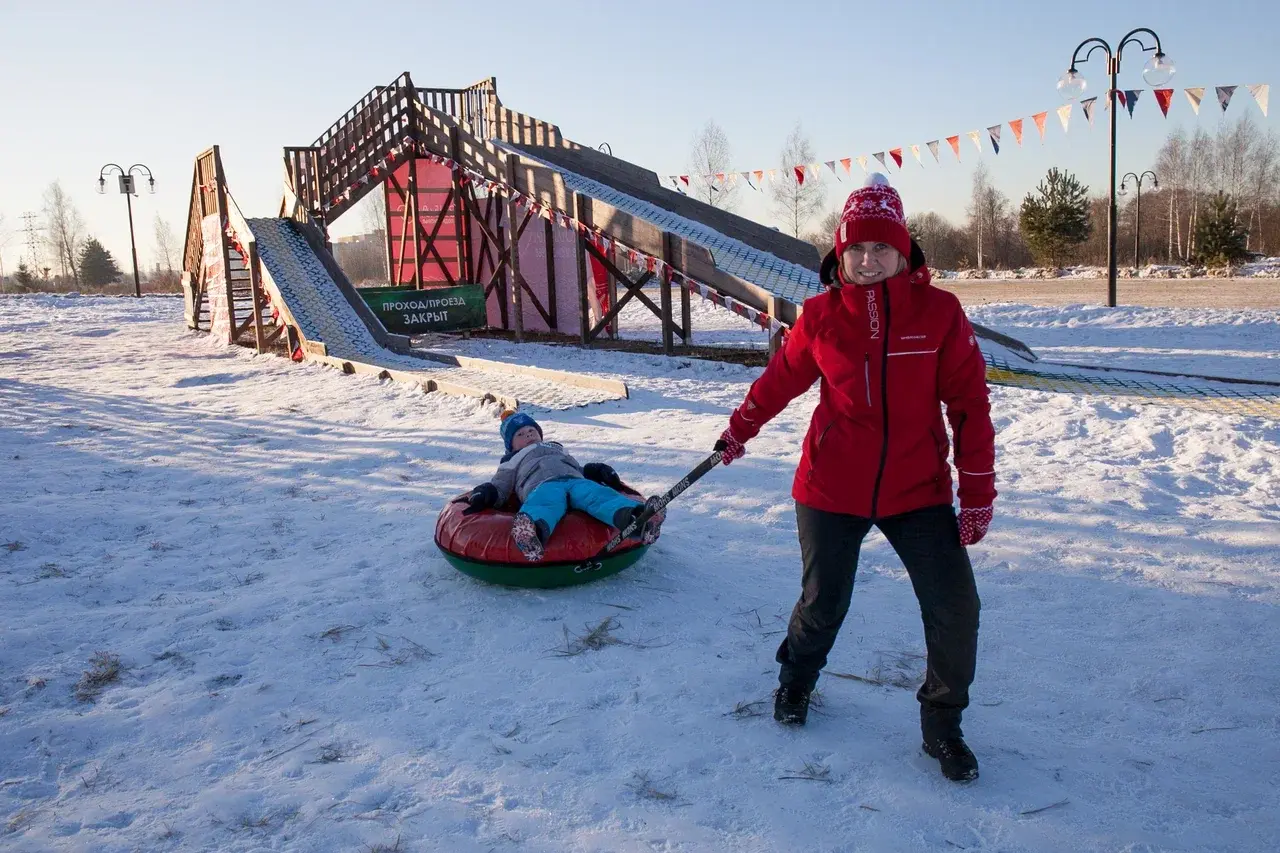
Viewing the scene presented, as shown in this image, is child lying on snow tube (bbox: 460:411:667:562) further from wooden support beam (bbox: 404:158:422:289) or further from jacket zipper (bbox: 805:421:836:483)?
wooden support beam (bbox: 404:158:422:289)

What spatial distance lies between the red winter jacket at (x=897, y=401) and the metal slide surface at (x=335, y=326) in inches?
245

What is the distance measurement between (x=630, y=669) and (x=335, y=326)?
11950 millimetres

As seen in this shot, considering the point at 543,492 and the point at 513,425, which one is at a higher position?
the point at 513,425

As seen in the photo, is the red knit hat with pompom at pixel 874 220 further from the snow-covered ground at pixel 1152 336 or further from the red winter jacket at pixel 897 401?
the snow-covered ground at pixel 1152 336

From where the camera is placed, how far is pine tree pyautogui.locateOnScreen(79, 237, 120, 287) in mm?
60156

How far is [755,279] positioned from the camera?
12.2 meters

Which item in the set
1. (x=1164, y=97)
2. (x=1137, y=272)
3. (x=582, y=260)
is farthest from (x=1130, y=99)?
(x=1137, y=272)

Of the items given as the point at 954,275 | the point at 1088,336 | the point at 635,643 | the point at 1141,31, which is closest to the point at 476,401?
the point at 635,643

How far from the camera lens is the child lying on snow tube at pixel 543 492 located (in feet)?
14.2

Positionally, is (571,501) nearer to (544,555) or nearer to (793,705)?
(544,555)

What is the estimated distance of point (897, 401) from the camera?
282cm

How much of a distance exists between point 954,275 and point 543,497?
37.9 m

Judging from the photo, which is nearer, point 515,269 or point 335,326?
point 335,326

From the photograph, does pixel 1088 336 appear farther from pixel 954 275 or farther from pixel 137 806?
pixel 954 275
